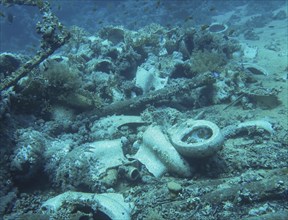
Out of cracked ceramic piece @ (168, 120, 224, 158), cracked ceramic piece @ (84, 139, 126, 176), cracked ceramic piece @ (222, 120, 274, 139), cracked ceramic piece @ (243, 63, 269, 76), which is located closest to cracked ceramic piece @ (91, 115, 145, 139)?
cracked ceramic piece @ (84, 139, 126, 176)

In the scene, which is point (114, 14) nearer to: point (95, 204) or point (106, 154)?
point (106, 154)

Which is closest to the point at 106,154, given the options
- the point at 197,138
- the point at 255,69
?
the point at 197,138

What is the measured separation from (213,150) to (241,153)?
91 cm

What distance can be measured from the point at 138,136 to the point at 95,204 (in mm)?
2492

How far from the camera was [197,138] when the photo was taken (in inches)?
238

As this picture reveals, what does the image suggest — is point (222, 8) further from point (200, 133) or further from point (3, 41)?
point (200, 133)

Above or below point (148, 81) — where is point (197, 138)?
below

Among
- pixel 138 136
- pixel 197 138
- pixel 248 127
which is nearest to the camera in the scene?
pixel 197 138

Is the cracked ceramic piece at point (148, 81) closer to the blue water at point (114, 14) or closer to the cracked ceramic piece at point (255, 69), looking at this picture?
the cracked ceramic piece at point (255, 69)

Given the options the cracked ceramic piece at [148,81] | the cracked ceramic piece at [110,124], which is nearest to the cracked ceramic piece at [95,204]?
the cracked ceramic piece at [110,124]

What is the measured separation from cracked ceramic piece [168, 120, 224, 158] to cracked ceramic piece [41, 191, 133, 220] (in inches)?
60.2

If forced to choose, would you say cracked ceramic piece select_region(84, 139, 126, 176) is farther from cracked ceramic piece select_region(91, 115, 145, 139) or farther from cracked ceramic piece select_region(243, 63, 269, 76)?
cracked ceramic piece select_region(243, 63, 269, 76)

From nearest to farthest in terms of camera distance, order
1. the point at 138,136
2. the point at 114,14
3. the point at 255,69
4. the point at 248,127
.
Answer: the point at 248,127
the point at 138,136
the point at 255,69
the point at 114,14

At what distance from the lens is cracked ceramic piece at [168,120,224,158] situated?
529 centimetres
